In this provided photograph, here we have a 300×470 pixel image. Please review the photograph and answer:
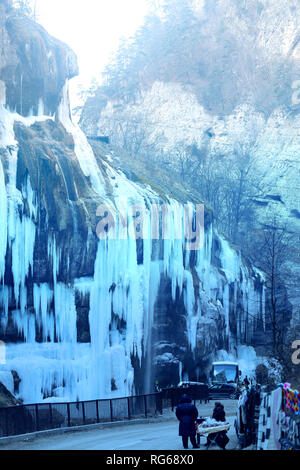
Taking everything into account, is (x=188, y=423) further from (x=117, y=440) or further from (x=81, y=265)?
(x=81, y=265)

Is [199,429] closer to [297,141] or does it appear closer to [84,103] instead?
[297,141]

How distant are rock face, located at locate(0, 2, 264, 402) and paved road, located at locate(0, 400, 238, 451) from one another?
10071mm

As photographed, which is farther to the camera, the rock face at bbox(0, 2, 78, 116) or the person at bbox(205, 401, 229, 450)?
the rock face at bbox(0, 2, 78, 116)

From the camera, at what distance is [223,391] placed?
39156 mm

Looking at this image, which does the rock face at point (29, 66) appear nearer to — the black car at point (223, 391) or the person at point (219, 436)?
the black car at point (223, 391)

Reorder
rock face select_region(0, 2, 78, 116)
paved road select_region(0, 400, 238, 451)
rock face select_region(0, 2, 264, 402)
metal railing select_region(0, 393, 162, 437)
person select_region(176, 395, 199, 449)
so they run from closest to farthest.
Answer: person select_region(176, 395, 199, 449) < paved road select_region(0, 400, 238, 451) < metal railing select_region(0, 393, 162, 437) < rock face select_region(0, 2, 264, 402) < rock face select_region(0, 2, 78, 116)

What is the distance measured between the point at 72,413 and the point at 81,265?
13946mm

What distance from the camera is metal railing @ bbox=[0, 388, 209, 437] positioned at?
67.1 feet

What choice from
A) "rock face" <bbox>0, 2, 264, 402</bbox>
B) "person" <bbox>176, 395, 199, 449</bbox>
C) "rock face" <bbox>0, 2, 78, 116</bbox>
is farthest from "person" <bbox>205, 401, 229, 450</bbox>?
"rock face" <bbox>0, 2, 78, 116</bbox>

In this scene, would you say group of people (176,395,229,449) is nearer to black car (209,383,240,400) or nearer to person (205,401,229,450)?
person (205,401,229,450)

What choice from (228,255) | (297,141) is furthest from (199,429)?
(297,141)

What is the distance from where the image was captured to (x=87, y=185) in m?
40.5

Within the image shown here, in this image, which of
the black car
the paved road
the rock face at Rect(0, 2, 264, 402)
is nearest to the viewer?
the paved road

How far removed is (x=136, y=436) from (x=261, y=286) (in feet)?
104
